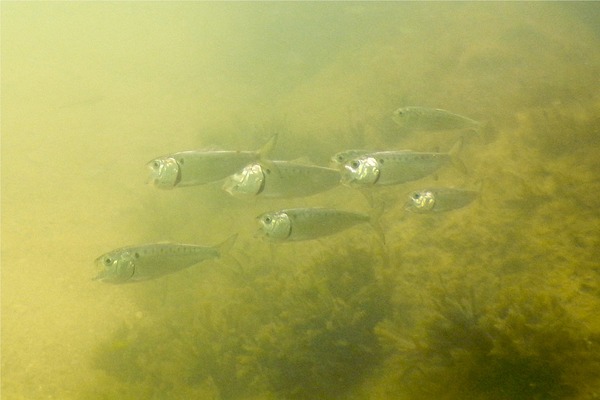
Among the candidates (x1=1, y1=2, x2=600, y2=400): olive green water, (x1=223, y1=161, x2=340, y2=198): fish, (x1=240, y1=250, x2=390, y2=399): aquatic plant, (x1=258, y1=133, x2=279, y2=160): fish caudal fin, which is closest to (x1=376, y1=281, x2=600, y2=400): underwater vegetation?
(x1=1, y1=2, x2=600, y2=400): olive green water

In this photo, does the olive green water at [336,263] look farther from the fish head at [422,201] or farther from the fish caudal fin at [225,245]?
the fish caudal fin at [225,245]

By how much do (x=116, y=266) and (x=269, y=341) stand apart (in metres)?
2.20

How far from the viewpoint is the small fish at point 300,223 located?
4.09 m

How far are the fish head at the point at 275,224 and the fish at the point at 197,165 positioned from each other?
26.1 inches

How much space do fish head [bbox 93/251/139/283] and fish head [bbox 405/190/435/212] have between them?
3.32 m

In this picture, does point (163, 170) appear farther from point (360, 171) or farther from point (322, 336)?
point (322, 336)

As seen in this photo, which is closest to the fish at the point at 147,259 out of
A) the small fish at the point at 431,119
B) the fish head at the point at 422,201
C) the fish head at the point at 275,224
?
the fish head at the point at 275,224

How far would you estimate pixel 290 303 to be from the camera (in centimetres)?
560

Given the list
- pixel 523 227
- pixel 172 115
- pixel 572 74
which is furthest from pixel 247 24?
pixel 523 227

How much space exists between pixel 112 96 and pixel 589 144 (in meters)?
22.0

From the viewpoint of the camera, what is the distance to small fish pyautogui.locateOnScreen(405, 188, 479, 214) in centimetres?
484

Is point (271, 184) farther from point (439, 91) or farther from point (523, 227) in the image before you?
point (439, 91)

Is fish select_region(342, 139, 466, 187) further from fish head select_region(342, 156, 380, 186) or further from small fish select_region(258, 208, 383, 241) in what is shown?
small fish select_region(258, 208, 383, 241)

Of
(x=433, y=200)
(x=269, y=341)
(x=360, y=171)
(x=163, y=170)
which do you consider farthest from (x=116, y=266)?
(x=433, y=200)
